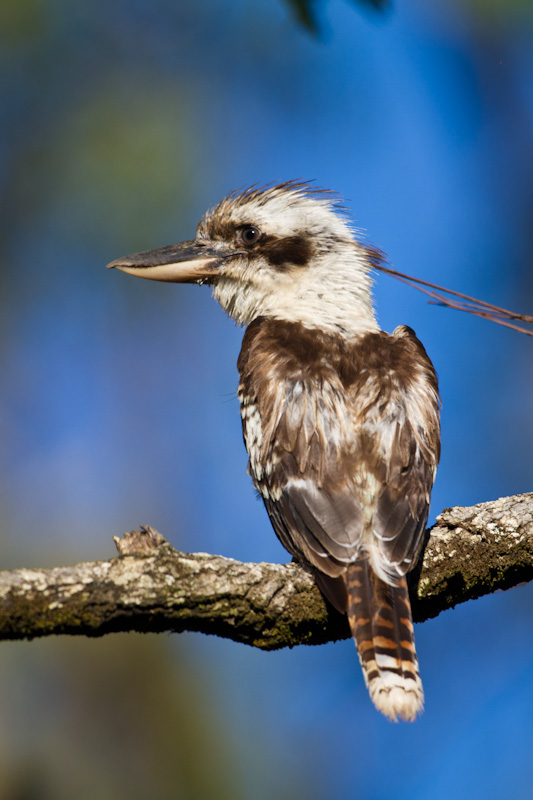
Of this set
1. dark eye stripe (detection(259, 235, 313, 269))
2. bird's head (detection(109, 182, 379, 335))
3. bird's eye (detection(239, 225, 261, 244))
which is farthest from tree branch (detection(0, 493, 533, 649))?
bird's eye (detection(239, 225, 261, 244))

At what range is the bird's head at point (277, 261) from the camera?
13.0 ft

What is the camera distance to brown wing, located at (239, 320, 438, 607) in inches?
110

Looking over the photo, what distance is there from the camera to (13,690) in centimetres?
489

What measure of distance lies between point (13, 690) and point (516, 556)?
3308mm

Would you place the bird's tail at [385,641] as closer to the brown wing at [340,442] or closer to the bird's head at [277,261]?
the brown wing at [340,442]

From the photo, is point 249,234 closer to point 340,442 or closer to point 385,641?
point 340,442

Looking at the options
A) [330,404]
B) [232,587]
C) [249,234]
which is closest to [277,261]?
[249,234]

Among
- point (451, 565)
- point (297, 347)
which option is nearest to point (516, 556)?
point (451, 565)

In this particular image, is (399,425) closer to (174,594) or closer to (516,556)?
(516,556)

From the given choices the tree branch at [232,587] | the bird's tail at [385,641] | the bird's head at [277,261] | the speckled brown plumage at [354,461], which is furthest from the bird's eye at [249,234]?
the bird's tail at [385,641]

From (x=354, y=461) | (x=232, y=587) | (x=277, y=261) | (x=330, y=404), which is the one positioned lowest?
(x=232, y=587)

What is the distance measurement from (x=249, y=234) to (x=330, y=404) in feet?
5.10

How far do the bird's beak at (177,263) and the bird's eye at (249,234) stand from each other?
0.36ft

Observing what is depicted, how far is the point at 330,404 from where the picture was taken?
3131 millimetres
